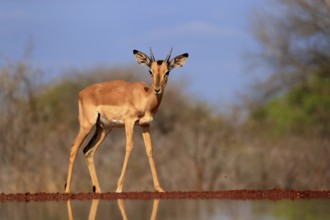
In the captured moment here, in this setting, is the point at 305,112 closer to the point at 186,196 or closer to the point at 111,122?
the point at 111,122

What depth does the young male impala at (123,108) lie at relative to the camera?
16016mm

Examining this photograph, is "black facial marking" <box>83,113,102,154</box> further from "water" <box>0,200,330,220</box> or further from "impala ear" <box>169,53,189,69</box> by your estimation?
"water" <box>0,200,330,220</box>

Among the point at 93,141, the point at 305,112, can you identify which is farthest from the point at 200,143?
the point at 305,112

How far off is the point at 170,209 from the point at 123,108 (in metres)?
3.45

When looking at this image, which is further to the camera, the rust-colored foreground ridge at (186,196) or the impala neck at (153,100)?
the impala neck at (153,100)

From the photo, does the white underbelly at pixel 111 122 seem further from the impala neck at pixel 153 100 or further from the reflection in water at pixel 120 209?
the reflection in water at pixel 120 209

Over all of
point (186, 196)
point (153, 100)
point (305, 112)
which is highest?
point (153, 100)

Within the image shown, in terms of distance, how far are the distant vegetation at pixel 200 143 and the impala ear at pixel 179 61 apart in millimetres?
8601

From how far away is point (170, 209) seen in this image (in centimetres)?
1329

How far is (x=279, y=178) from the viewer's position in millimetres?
29828

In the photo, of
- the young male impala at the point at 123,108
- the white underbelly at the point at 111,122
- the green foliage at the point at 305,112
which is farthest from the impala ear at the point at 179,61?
the green foliage at the point at 305,112

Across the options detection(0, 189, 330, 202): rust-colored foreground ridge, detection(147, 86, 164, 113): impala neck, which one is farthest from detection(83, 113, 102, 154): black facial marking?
detection(0, 189, 330, 202): rust-colored foreground ridge

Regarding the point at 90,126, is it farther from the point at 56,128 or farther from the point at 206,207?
the point at 56,128

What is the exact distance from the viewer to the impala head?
50.8 feet
